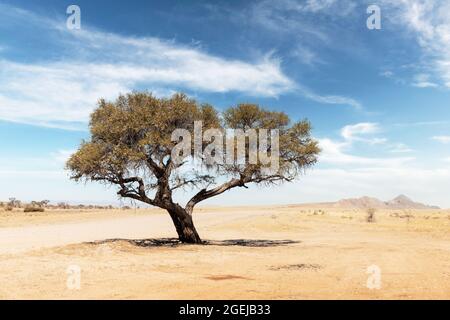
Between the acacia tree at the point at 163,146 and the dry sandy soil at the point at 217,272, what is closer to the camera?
the dry sandy soil at the point at 217,272

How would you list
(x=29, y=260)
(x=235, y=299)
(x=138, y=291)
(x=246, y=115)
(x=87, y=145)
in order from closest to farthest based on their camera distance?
(x=235, y=299), (x=138, y=291), (x=29, y=260), (x=87, y=145), (x=246, y=115)

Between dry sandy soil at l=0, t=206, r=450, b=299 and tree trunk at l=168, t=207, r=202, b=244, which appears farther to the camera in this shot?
tree trunk at l=168, t=207, r=202, b=244

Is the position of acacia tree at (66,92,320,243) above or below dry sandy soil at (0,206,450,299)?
above

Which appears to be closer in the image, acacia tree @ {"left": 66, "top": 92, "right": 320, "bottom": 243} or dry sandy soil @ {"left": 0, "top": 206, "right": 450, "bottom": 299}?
dry sandy soil @ {"left": 0, "top": 206, "right": 450, "bottom": 299}

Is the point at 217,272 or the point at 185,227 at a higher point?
the point at 185,227

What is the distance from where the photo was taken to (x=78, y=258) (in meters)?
19.9

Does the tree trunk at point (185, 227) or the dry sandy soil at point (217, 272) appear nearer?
the dry sandy soil at point (217, 272)

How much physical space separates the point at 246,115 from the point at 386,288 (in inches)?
590

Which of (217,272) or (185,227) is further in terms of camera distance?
(185,227)

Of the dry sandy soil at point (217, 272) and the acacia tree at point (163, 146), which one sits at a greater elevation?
the acacia tree at point (163, 146)

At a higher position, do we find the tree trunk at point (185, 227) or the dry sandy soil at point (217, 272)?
the tree trunk at point (185, 227)

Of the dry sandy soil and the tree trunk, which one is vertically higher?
the tree trunk
